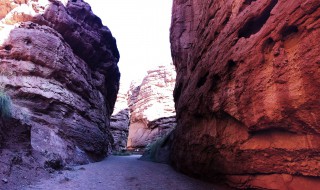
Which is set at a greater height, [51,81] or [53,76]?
[53,76]

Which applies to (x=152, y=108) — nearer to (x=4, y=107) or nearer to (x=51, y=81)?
(x=51, y=81)

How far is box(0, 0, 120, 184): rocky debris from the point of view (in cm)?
1048

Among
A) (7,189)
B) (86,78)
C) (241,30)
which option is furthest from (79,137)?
(241,30)

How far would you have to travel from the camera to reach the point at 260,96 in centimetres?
586

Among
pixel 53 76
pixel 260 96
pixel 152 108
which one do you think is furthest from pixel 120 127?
pixel 260 96

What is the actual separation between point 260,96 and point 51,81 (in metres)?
11.9

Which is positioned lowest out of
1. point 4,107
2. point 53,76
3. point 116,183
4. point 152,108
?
point 116,183

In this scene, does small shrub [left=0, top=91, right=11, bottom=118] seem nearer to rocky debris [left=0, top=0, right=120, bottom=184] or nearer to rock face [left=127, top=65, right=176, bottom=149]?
rocky debris [left=0, top=0, right=120, bottom=184]

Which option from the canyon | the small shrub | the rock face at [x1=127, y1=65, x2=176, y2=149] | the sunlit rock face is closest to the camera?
the canyon

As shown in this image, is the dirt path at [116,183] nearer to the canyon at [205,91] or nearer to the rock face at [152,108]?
the canyon at [205,91]

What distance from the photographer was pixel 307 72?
4598mm

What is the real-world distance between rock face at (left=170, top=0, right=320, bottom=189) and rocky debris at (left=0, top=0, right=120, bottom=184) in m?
6.85

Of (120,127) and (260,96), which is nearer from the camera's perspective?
(260,96)

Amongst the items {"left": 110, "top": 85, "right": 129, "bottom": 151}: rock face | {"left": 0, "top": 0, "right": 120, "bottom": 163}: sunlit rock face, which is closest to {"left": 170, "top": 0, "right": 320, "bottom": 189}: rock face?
{"left": 0, "top": 0, "right": 120, "bottom": 163}: sunlit rock face
